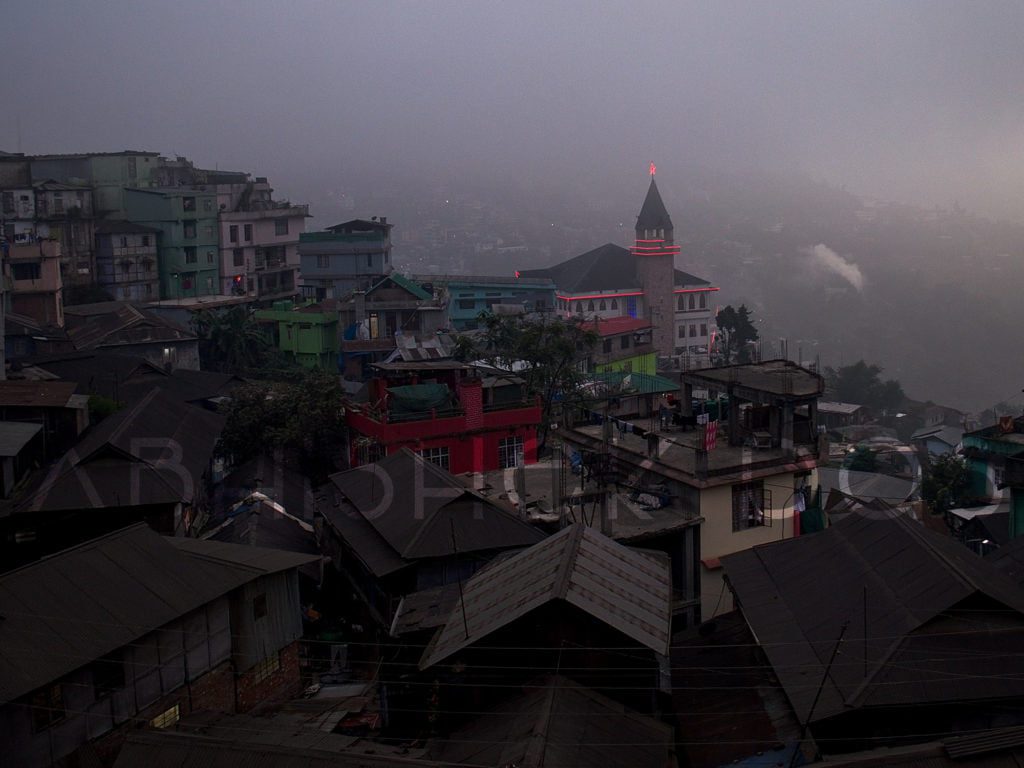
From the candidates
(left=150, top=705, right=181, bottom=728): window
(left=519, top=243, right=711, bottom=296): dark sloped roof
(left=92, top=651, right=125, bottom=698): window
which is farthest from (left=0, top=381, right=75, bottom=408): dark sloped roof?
(left=519, top=243, right=711, bottom=296): dark sloped roof

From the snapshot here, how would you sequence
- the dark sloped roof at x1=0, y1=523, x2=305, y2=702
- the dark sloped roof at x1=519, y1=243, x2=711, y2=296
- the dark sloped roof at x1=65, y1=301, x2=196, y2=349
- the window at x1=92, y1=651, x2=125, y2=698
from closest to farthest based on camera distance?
the dark sloped roof at x1=0, y1=523, x2=305, y2=702
the window at x1=92, y1=651, x2=125, y2=698
the dark sloped roof at x1=65, y1=301, x2=196, y2=349
the dark sloped roof at x1=519, y1=243, x2=711, y2=296

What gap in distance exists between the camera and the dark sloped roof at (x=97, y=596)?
1210cm

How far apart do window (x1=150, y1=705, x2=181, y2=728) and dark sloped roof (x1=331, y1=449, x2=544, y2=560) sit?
4229 mm

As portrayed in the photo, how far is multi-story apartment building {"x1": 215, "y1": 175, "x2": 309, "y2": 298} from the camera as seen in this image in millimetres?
51562

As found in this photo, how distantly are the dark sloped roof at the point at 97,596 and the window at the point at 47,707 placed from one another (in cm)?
33

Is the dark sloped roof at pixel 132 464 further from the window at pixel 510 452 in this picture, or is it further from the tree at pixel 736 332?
the tree at pixel 736 332

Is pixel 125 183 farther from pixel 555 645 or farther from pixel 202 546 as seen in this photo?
pixel 555 645

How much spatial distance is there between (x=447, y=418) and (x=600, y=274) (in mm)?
46467

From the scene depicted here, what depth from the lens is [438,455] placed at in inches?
990

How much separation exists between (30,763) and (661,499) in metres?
12.3

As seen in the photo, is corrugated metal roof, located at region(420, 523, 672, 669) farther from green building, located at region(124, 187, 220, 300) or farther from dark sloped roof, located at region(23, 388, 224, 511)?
green building, located at region(124, 187, 220, 300)

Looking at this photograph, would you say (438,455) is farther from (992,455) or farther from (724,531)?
(992,455)

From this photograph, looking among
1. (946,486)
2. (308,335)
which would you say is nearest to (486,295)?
(308,335)

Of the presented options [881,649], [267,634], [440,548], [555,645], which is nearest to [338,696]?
[267,634]
